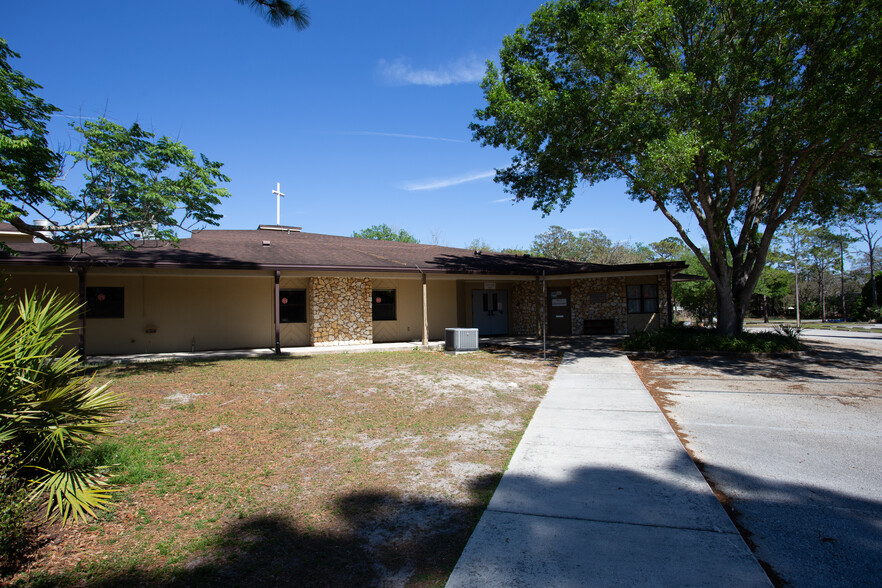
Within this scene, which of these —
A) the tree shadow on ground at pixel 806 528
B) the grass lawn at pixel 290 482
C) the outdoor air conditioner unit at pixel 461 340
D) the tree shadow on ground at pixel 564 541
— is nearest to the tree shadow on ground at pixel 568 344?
the outdoor air conditioner unit at pixel 461 340

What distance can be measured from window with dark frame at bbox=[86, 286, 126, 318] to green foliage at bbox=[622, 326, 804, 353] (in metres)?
15.4

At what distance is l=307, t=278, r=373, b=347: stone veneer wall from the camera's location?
15.0m

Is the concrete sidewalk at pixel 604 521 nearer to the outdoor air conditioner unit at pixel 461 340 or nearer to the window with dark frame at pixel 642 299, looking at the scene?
the outdoor air conditioner unit at pixel 461 340

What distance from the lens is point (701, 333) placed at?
15086 millimetres

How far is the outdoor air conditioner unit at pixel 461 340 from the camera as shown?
14.0 meters

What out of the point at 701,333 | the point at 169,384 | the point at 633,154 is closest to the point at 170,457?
the point at 169,384

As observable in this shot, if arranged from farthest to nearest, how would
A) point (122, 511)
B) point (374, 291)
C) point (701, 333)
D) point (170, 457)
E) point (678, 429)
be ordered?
point (374, 291)
point (701, 333)
point (678, 429)
point (170, 457)
point (122, 511)

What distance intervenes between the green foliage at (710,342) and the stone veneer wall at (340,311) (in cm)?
861

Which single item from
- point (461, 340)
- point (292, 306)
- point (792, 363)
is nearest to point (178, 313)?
point (292, 306)

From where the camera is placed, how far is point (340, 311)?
15344 mm

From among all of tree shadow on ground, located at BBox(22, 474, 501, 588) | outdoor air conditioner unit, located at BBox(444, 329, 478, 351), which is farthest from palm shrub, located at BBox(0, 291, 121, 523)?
outdoor air conditioner unit, located at BBox(444, 329, 478, 351)

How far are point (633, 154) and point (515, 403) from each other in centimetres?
908

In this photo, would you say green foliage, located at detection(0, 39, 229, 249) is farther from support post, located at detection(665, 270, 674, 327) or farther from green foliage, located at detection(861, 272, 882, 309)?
green foliage, located at detection(861, 272, 882, 309)

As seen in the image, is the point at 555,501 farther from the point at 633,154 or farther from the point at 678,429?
the point at 633,154
